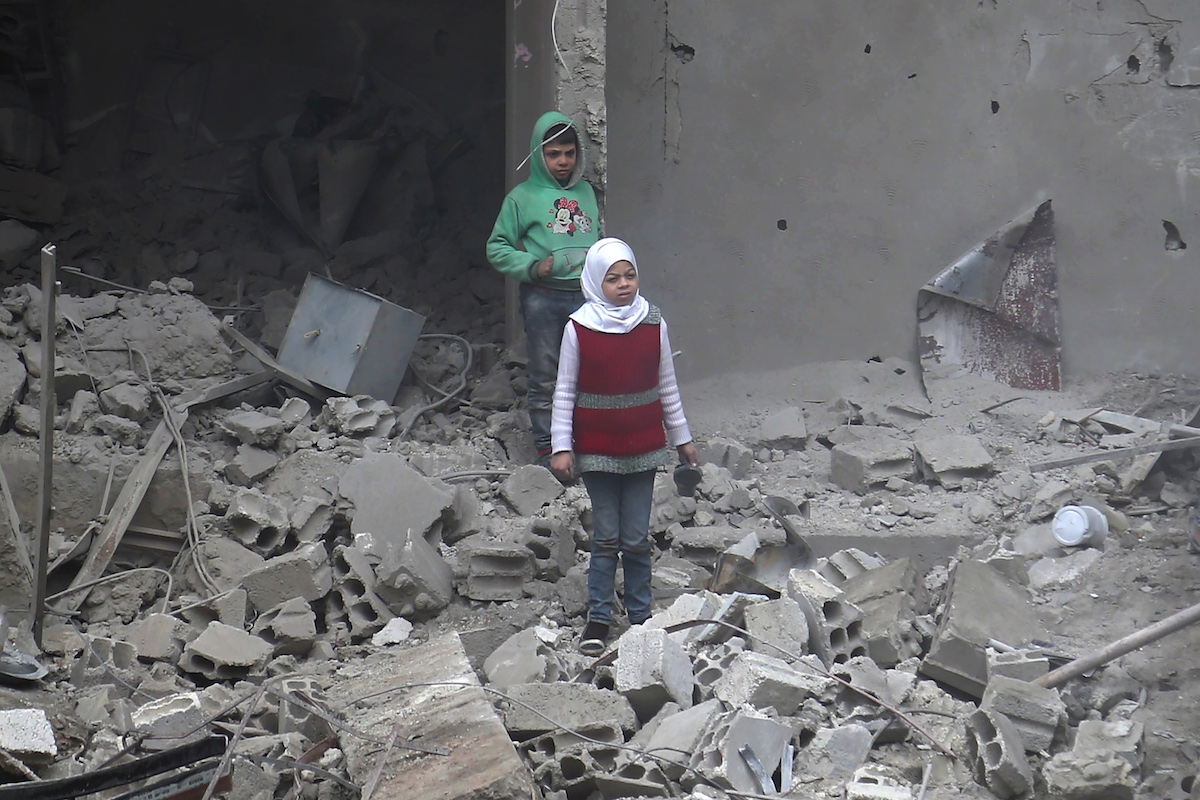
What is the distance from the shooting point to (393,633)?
4.68 metres

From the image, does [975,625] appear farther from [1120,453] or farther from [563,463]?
[1120,453]

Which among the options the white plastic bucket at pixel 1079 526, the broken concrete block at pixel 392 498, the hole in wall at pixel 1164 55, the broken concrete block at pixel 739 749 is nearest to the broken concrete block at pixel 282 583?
the broken concrete block at pixel 392 498

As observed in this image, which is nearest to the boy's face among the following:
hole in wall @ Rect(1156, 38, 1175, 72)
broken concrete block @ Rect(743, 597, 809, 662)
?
broken concrete block @ Rect(743, 597, 809, 662)

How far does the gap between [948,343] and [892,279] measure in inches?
21.1

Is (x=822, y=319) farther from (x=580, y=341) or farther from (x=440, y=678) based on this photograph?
(x=440, y=678)

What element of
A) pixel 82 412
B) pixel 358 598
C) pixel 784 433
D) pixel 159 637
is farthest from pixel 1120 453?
pixel 82 412

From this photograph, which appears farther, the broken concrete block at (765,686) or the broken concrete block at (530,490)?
the broken concrete block at (530,490)

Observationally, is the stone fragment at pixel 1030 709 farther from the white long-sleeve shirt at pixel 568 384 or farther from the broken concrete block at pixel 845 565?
the white long-sleeve shirt at pixel 568 384

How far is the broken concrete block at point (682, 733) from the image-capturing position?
3.54 meters

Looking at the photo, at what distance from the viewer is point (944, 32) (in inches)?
280

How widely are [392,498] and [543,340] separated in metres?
1.31

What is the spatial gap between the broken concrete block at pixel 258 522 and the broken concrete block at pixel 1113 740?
10.7 feet

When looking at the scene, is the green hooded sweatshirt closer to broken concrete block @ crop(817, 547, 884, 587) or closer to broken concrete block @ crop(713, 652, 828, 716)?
broken concrete block @ crop(817, 547, 884, 587)

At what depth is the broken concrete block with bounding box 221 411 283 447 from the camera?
5676 millimetres
